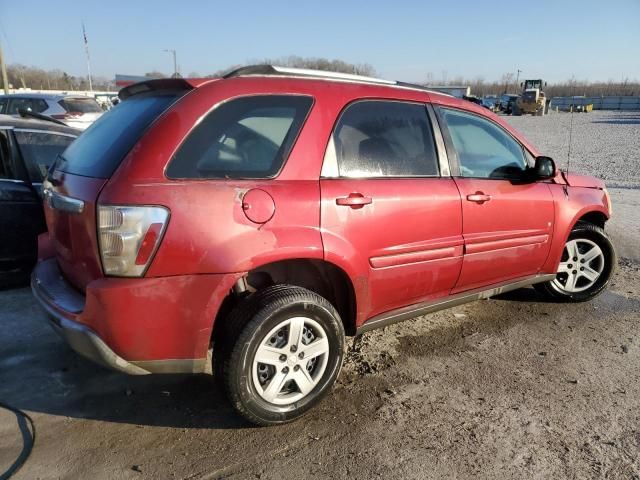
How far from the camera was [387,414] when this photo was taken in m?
2.80

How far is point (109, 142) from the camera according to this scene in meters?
2.61

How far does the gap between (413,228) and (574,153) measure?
55.5 ft

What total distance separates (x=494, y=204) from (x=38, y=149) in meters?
4.04

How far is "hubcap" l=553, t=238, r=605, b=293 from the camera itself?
4.45 metres

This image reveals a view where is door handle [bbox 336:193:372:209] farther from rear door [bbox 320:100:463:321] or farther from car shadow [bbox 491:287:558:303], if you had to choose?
car shadow [bbox 491:287:558:303]

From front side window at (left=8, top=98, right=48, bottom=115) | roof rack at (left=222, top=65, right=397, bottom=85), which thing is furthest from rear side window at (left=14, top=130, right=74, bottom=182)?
Answer: front side window at (left=8, top=98, right=48, bottom=115)

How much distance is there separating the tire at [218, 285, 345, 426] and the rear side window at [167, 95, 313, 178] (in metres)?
0.68

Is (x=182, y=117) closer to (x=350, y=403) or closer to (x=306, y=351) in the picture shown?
(x=306, y=351)

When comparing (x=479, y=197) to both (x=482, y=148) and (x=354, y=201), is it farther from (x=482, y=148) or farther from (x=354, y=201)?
(x=354, y=201)

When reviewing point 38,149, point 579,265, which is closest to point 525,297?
point 579,265

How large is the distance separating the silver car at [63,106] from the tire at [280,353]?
32.7 ft

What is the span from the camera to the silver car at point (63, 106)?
36.1ft

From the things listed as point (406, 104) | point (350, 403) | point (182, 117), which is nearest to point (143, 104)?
point (182, 117)

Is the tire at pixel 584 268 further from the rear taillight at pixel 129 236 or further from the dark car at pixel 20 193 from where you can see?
the dark car at pixel 20 193
